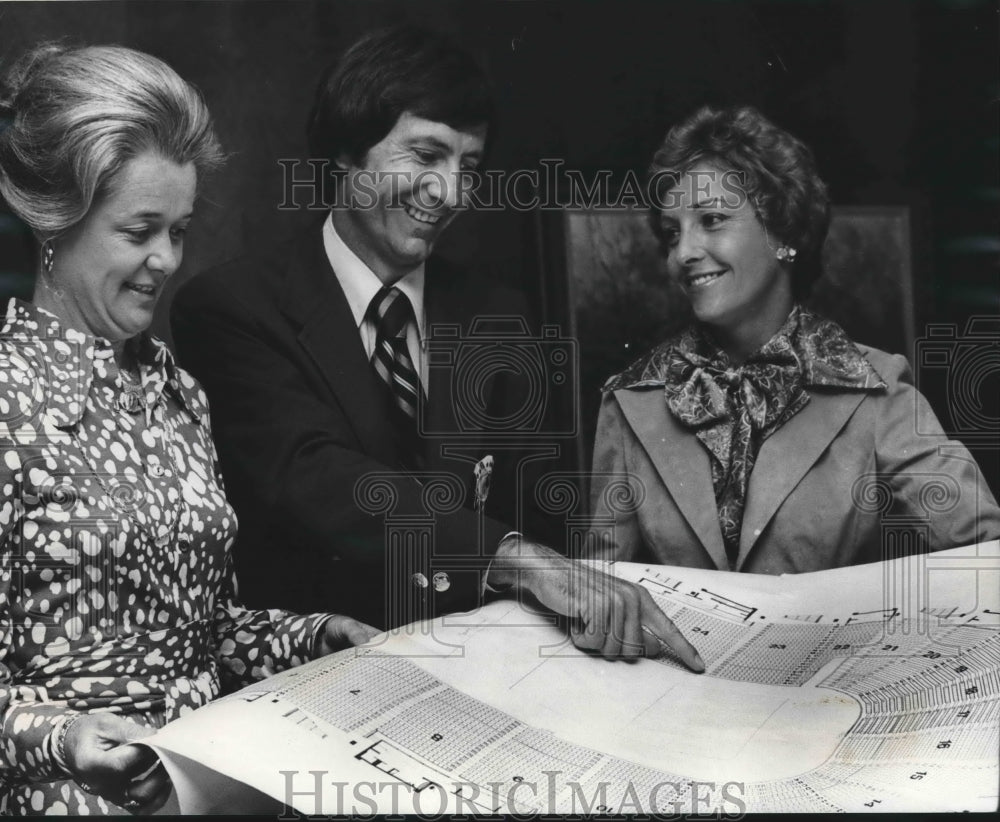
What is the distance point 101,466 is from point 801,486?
1268 millimetres

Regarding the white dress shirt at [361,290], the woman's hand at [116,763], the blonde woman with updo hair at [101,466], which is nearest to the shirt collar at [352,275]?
the white dress shirt at [361,290]

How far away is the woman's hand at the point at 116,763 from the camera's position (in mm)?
1941

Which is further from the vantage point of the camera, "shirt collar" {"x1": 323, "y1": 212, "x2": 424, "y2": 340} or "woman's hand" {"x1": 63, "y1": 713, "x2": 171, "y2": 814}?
"shirt collar" {"x1": 323, "y1": 212, "x2": 424, "y2": 340}

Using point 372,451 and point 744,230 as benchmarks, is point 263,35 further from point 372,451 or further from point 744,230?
point 744,230

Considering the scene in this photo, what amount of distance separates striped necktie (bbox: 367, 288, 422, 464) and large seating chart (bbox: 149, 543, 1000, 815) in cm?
38

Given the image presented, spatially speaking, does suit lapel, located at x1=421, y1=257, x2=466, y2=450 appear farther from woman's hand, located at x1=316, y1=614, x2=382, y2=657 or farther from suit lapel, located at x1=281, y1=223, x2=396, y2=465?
woman's hand, located at x1=316, y1=614, x2=382, y2=657

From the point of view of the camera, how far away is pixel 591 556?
2357 millimetres

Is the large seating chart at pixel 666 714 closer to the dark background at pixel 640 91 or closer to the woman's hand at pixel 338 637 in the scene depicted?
the woman's hand at pixel 338 637

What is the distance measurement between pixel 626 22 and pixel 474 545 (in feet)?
3.43

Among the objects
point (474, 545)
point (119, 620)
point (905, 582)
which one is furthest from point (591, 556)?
point (119, 620)

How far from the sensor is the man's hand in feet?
7.47

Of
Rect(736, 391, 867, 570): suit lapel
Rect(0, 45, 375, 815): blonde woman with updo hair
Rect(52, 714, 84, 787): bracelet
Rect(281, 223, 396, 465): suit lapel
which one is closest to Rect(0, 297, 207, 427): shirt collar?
Rect(0, 45, 375, 815): blonde woman with updo hair

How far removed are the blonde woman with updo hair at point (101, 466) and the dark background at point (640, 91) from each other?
110mm

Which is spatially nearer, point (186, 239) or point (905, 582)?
point (186, 239)
